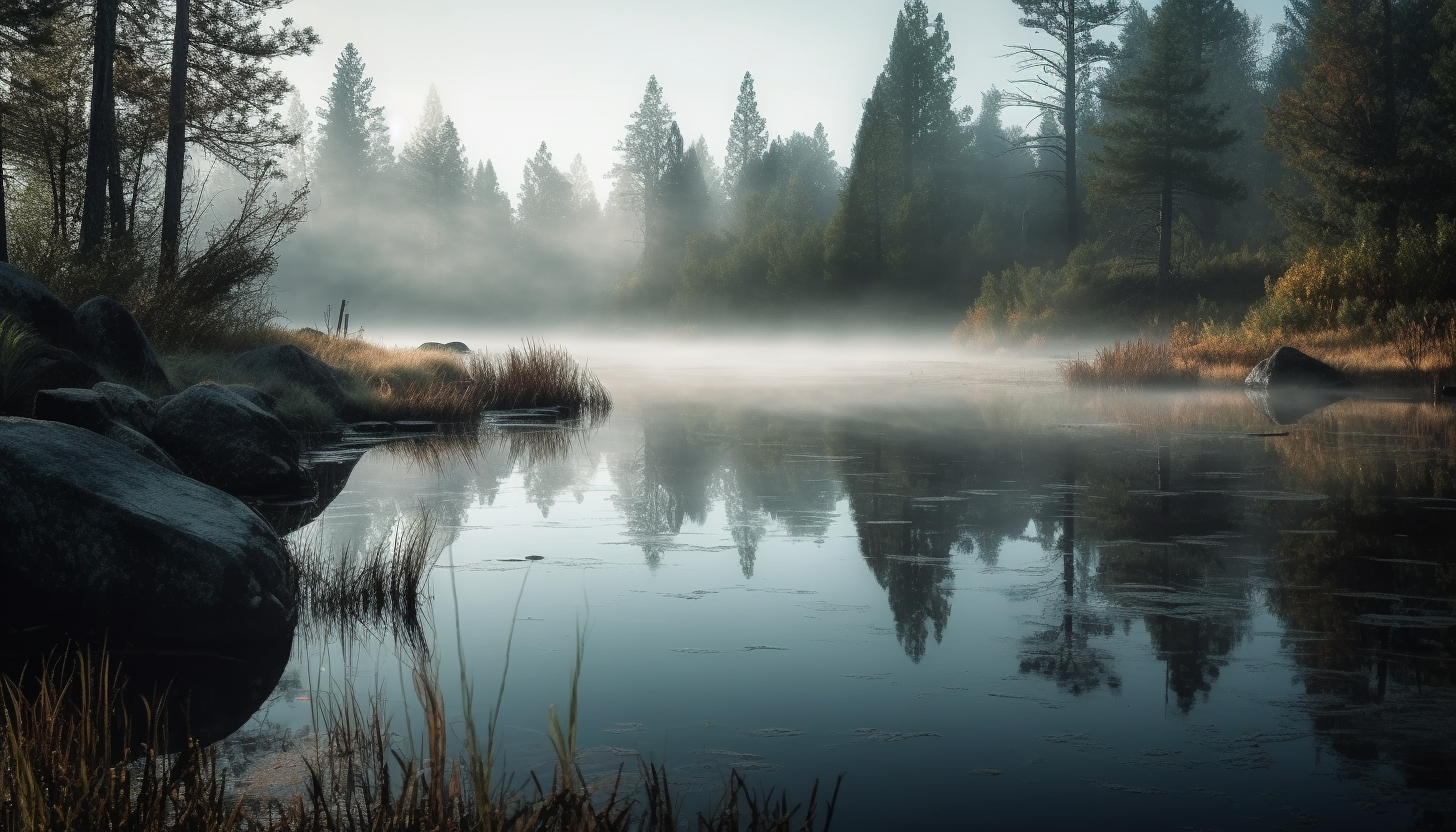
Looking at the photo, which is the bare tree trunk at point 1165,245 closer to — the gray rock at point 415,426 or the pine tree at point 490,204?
the gray rock at point 415,426

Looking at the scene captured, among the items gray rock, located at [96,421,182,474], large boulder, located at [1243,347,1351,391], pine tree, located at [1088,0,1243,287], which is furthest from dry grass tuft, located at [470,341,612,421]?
pine tree, located at [1088,0,1243,287]

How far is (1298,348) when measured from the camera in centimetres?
Result: 2397

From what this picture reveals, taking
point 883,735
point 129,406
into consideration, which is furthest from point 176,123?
point 883,735

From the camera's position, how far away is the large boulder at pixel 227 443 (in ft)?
32.3

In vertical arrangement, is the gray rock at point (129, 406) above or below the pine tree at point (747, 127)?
below

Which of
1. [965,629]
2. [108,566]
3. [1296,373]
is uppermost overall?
[1296,373]

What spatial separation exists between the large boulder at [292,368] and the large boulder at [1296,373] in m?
15.7

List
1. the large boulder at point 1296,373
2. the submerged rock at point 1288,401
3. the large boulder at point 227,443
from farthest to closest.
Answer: the large boulder at point 1296,373
the submerged rock at point 1288,401
the large boulder at point 227,443

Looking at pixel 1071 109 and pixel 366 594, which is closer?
pixel 366 594

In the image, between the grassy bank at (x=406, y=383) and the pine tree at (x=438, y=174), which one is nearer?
the grassy bank at (x=406, y=383)

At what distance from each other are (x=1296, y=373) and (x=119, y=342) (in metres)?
18.5

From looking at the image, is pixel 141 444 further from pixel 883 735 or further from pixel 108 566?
pixel 883 735

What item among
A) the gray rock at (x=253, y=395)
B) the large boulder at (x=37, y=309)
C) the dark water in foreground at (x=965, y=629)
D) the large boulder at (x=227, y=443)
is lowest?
the dark water in foreground at (x=965, y=629)

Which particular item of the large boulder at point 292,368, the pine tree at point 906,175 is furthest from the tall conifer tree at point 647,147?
the large boulder at point 292,368
